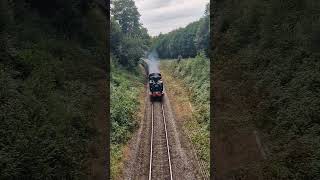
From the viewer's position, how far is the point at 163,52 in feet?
409

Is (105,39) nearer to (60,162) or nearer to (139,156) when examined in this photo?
(139,156)

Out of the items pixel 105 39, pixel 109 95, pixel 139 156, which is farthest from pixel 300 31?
pixel 105 39

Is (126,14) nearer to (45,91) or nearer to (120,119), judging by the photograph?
(120,119)

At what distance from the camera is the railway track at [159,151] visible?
20.9 m

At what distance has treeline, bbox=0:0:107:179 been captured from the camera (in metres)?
15.3

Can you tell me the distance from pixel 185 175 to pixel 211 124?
21.2 ft

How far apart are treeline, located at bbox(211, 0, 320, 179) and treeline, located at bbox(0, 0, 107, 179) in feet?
27.6

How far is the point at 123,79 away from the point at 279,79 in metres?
23.8

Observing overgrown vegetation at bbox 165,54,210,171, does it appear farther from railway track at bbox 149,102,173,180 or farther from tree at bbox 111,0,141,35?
tree at bbox 111,0,141,35

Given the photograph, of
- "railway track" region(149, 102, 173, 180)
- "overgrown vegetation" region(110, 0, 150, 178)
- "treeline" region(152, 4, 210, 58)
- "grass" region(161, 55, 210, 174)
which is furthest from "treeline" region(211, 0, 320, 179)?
"treeline" region(152, 4, 210, 58)

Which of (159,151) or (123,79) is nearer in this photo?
(159,151)

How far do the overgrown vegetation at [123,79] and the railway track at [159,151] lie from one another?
1.57 meters

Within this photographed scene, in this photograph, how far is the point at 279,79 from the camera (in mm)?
22953

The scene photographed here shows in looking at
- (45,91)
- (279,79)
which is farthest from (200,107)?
(45,91)
